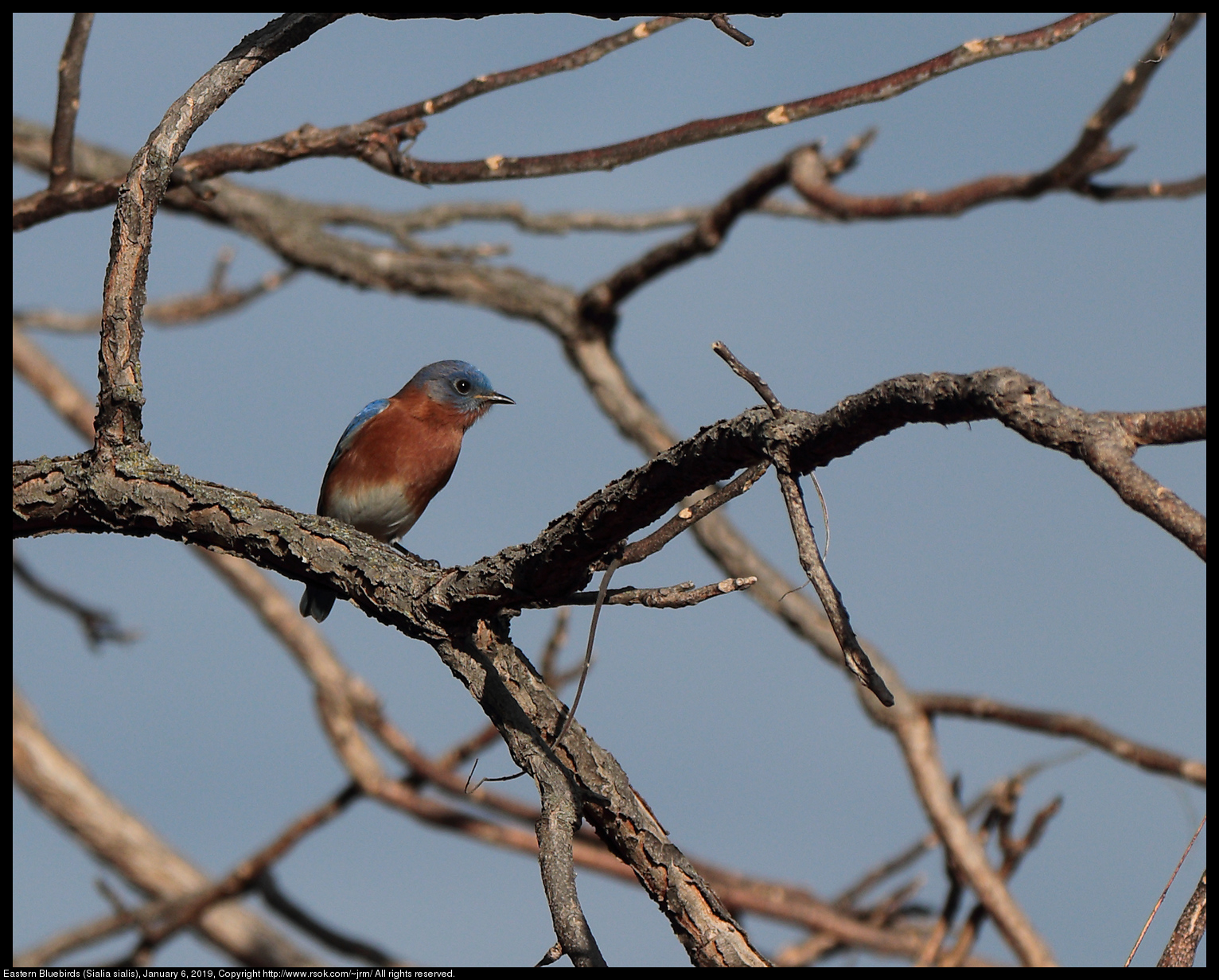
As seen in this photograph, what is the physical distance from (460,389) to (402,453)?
2.01ft

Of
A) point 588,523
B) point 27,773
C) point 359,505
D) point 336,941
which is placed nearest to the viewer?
point 588,523

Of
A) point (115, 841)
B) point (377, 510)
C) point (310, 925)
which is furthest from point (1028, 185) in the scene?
point (115, 841)

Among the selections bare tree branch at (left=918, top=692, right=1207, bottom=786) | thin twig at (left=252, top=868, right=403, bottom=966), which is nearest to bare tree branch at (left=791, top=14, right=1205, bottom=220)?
bare tree branch at (left=918, top=692, right=1207, bottom=786)

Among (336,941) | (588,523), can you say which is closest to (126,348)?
(588,523)

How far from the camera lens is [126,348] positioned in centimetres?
396

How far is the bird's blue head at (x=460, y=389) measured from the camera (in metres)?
7.05

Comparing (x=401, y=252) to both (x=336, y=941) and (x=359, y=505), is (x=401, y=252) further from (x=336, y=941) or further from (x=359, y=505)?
(x=336, y=941)

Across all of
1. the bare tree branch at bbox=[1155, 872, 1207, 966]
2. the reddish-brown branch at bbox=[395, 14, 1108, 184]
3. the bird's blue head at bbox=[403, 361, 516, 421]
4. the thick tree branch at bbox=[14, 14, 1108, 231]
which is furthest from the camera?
the bird's blue head at bbox=[403, 361, 516, 421]

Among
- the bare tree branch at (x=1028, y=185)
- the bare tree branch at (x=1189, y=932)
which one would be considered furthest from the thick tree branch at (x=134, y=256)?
the bare tree branch at (x=1028, y=185)

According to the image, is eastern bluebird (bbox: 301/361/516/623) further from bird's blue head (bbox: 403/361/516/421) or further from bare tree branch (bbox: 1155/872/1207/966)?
bare tree branch (bbox: 1155/872/1207/966)

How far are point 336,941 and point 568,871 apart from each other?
648cm

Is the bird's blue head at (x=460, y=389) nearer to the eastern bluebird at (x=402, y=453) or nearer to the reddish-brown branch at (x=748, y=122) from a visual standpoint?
the eastern bluebird at (x=402, y=453)

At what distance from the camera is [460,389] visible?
7094 millimetres

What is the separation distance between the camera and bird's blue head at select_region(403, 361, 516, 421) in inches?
277
